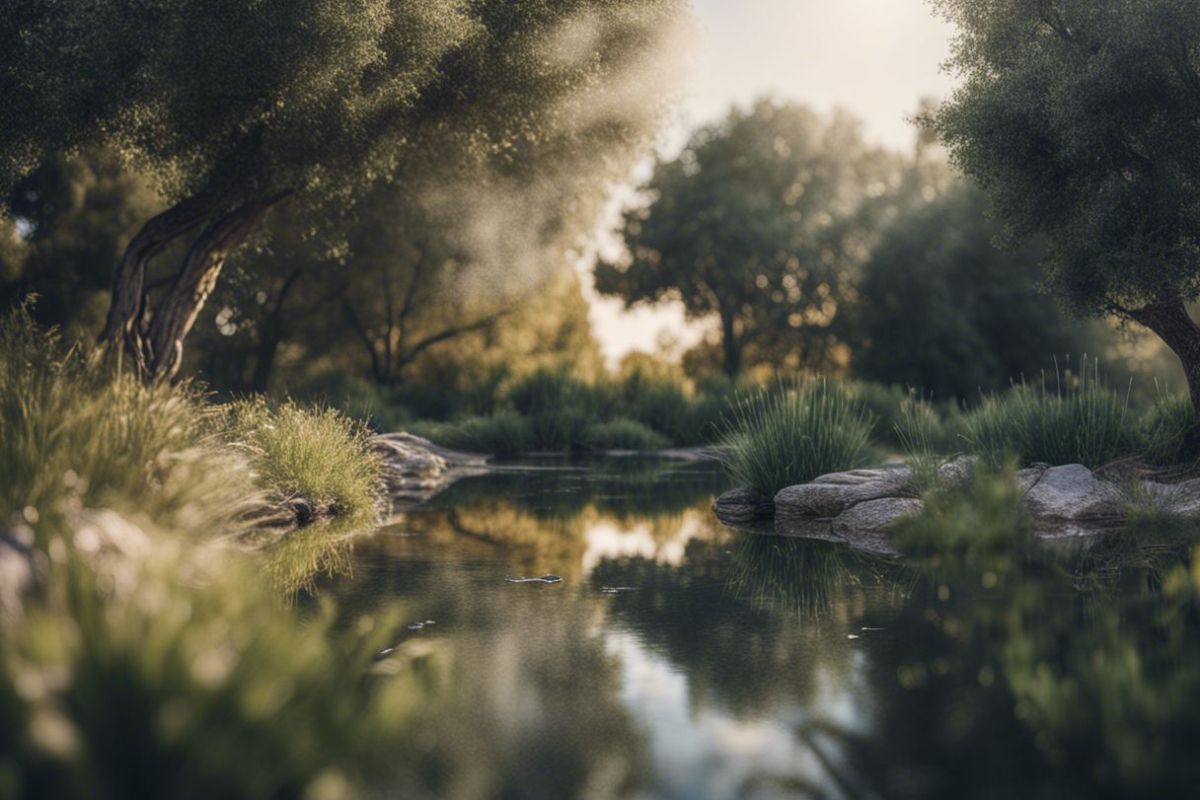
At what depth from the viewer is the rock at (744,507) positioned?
43.3ft

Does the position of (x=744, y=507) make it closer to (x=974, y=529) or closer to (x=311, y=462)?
(x=311, y=462)

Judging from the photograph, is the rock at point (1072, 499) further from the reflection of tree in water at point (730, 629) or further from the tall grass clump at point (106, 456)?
the tall grass clump at point (106, 456)

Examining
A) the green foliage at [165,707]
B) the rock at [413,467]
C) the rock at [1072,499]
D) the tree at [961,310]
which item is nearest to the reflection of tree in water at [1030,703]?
the green foliage at [165,707]

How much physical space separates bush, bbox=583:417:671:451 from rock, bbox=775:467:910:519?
1407 cm

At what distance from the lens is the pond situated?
410cm

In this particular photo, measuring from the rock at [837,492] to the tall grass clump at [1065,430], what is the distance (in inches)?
62.7

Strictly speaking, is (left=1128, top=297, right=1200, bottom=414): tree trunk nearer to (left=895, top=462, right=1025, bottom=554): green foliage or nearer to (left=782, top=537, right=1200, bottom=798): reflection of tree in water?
(left=782, top=537, right=1200, bottom=798): reflection of tree in water

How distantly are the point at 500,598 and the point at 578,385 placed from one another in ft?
68.1

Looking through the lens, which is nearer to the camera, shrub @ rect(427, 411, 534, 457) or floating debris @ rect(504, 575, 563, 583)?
floating debris @ rect(504, 575, 563, 583)

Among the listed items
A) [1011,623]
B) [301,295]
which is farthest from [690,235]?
[1011,623]

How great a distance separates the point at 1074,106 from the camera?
1183cm

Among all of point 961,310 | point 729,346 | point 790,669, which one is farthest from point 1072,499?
point 729,346

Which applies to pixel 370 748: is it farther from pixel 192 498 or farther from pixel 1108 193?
pixel 1108 193

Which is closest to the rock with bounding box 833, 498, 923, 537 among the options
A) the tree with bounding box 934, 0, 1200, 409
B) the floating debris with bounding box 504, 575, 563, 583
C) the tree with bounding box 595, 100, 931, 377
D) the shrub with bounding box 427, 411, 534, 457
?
the floating debris with bounding box 504, 575, 563, 583
